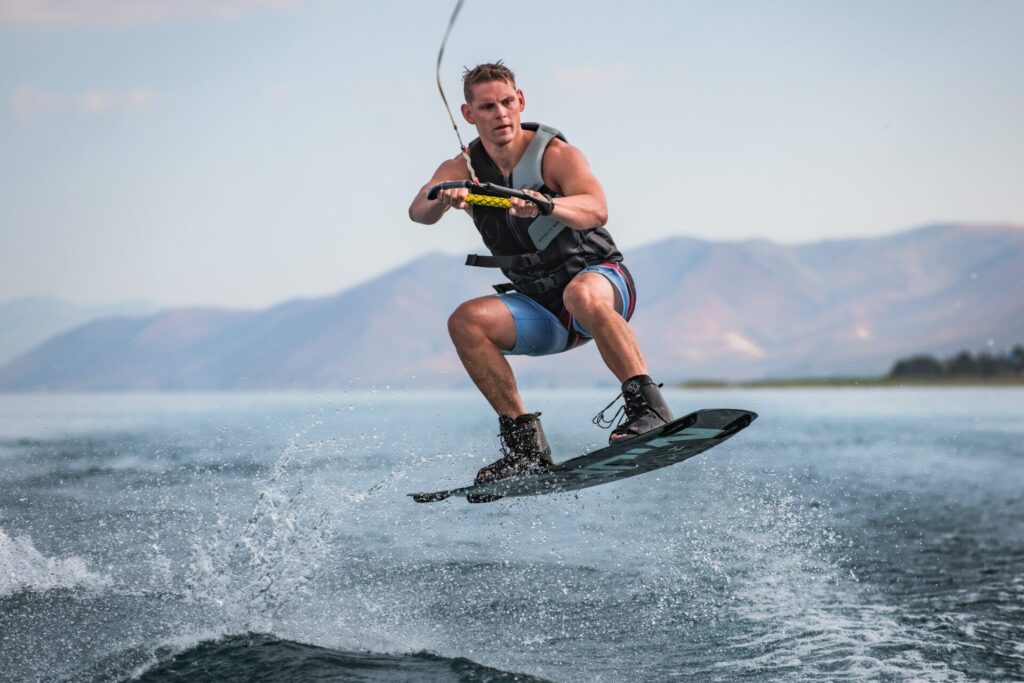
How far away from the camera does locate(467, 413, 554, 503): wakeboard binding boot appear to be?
750 cm

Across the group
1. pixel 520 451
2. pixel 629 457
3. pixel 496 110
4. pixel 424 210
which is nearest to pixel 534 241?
pixel 424 210

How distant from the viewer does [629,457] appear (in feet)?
23.9

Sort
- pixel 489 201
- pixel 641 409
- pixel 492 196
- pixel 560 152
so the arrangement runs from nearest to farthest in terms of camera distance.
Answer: pixel 489 201 → pixel 492 196 → pixel 641 409 → pixel 560 152

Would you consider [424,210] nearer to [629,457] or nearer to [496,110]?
[496,110]

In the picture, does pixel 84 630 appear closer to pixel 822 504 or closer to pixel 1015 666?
pixel 1015 666

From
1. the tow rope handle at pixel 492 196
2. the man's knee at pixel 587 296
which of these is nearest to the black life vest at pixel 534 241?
the man's knee at pixel 587 296

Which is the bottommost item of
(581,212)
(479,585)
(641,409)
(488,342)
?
(479,585)

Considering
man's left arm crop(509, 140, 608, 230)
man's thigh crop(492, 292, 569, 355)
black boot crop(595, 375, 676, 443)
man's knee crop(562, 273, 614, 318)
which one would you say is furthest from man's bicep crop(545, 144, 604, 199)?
black boot crop(595, 375, 676, 443)

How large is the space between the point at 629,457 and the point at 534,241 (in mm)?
1596

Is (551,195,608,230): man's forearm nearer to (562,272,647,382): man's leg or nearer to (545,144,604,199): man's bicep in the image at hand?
(545,144,604,199): man's bicep

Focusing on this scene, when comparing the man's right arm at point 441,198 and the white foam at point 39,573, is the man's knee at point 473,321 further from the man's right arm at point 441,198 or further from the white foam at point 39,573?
the white foam at point 39,573

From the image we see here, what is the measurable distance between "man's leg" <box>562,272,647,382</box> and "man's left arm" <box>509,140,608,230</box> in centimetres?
45

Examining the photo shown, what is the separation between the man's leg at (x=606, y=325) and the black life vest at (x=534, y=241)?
290 mm

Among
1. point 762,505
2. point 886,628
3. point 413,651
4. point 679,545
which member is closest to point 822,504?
point 762,505
